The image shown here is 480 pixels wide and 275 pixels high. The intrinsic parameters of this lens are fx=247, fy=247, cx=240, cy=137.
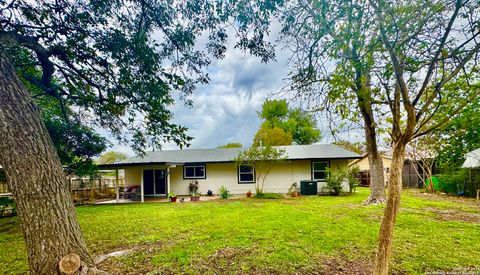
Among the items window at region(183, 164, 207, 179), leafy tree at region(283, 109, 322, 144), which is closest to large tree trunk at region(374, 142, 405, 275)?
window at region(183, 164, 207, 179)

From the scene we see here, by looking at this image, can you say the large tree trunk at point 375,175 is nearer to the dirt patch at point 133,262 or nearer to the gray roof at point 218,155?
the gray roof at point 218,155

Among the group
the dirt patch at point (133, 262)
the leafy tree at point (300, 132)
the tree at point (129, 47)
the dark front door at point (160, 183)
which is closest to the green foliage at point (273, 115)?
the leafy tree at point (300, 132)

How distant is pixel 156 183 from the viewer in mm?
16312

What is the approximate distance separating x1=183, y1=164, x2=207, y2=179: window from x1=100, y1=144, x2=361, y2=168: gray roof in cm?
55

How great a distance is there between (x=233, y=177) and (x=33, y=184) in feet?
46.9

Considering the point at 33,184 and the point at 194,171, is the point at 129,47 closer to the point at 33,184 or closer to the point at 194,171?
the point at 33,184

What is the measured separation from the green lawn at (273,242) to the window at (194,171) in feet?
25.8

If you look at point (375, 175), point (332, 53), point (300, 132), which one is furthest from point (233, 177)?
point (300, 132)

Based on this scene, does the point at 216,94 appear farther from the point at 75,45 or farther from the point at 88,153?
the point at 88,153

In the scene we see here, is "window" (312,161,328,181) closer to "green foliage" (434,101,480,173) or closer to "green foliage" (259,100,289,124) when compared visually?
"green foliage" (434,101,480,173)

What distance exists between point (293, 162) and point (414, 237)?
10.3 meters

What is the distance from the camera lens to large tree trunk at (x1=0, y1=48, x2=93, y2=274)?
229cm

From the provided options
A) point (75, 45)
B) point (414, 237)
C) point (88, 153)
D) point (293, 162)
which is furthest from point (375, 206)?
point (88, 153)

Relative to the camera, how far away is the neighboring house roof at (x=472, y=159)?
13484mm
